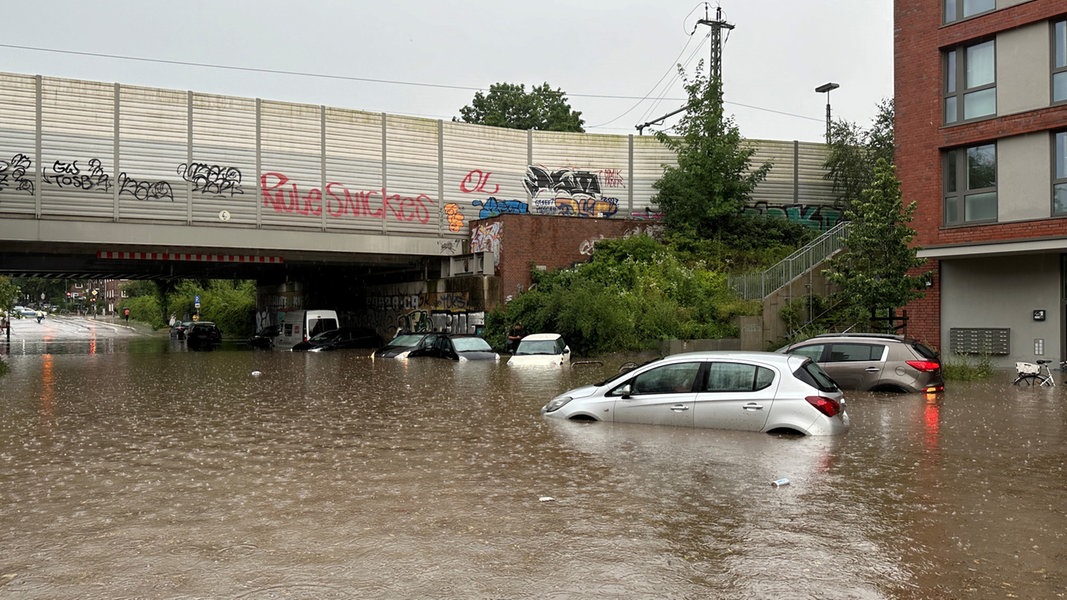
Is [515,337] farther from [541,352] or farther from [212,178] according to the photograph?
[212,178]

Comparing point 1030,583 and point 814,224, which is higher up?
point 814,224

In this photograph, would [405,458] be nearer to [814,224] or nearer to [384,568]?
[384,568]

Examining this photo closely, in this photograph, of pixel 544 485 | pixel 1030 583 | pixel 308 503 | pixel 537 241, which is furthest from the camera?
pixel 537 241

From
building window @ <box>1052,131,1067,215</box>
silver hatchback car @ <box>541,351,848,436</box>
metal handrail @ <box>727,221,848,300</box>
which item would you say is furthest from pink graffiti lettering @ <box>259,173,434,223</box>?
silver hatchback car @ <box>541,351,848,436</box>

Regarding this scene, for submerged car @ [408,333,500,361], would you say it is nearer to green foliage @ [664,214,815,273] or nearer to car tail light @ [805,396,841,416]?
green foliage @ [664,214,815,273]

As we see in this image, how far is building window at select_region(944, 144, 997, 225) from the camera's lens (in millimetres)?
24797

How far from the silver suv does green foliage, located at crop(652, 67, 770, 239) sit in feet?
71.2

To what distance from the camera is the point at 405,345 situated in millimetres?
33406

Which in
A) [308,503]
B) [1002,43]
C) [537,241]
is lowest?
[308,503]

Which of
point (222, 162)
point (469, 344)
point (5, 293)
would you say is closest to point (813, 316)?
point (469, 344)

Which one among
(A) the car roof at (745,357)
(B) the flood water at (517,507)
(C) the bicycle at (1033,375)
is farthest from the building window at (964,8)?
(A) the car roof at (745,357)

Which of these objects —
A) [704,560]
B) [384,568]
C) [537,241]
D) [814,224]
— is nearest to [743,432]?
[704,560]

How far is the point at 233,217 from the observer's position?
3569 cm

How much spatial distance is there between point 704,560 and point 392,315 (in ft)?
133
